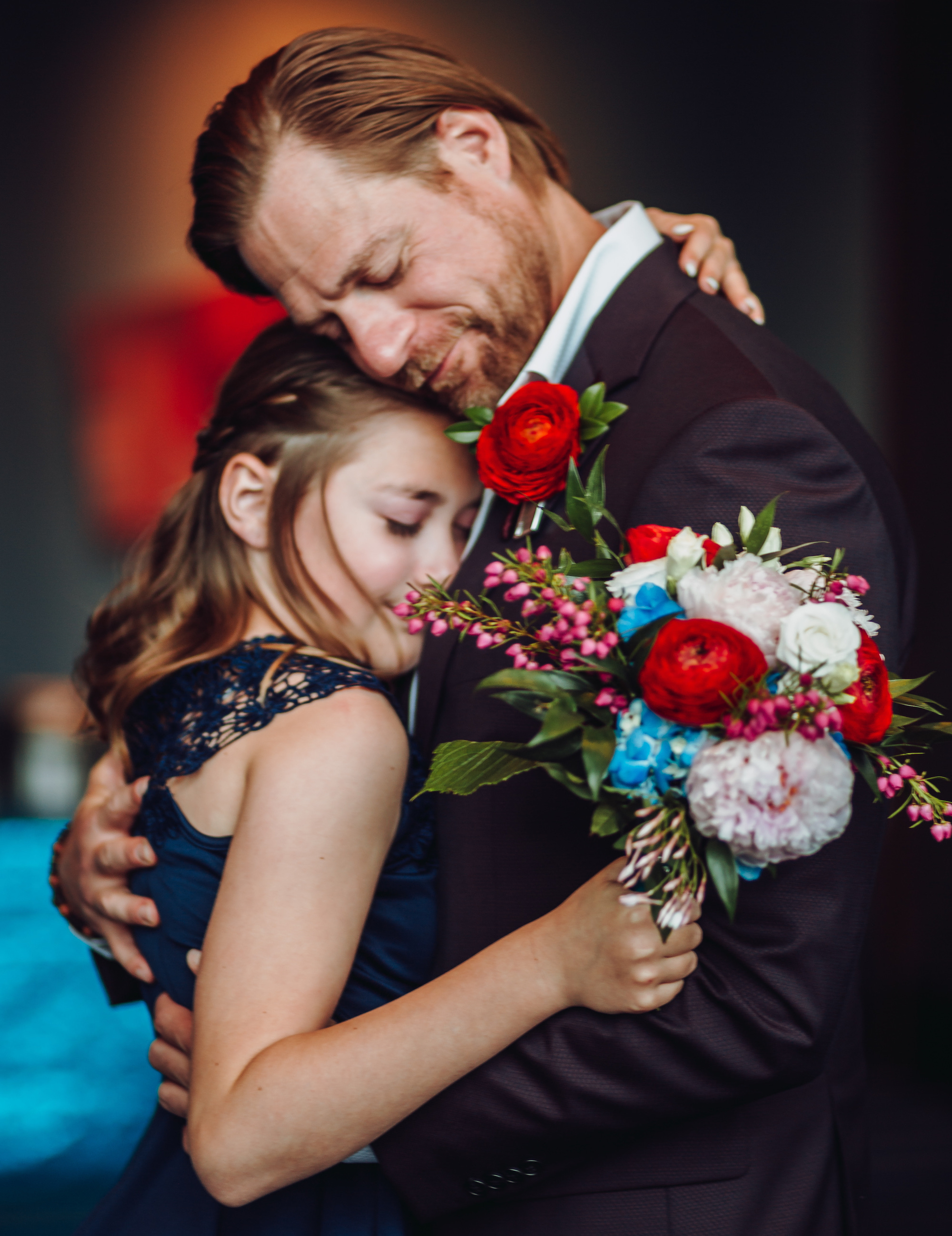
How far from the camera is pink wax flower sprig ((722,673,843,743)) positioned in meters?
0.84

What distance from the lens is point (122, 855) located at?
4.98ft

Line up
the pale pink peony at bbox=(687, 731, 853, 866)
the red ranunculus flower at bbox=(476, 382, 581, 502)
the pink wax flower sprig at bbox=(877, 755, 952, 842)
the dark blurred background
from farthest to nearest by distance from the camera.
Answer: the dark blurred background, the red ranunculus flower at bbox=(476, 382, 581, 502), the pink wax flower sprig at bbox=(877, 755, 952, 842), the pale pink peony at bbox=(687, 731, 853, 866)

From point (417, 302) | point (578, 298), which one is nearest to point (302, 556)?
point (417, 302)

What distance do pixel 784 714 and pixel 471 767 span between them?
0.99 feet

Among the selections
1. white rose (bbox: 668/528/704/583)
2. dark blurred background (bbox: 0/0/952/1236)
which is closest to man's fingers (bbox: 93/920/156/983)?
white rose (bbox: 668/528/704/583)

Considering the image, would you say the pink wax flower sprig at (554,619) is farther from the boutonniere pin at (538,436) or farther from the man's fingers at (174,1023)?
the man's fingers at (174,1023)

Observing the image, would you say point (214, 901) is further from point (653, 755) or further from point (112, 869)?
point (653, 755)

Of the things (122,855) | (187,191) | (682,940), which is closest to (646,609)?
(682,940)

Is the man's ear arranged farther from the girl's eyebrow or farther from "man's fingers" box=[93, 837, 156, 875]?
"man's fingers" box=[93, 837, 156, 875]

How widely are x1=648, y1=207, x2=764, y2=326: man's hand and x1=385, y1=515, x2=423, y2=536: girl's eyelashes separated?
55 cm

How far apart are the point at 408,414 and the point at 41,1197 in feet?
7.15

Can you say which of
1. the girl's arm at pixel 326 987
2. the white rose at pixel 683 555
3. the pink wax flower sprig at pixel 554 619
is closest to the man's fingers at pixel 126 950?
the girl's arm at pixel 326 987

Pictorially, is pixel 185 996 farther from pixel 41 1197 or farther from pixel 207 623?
pixel 41 1197

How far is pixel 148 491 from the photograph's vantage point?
479cm
